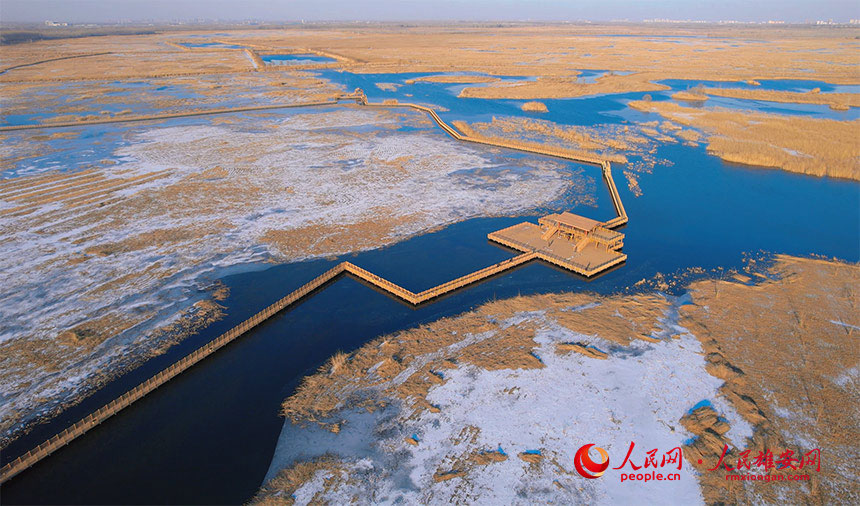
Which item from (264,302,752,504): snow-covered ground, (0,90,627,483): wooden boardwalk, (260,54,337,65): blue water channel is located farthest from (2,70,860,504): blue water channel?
(260,54,337,65): blue water channel

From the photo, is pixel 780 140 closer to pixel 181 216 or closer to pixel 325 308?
pixel 325 308

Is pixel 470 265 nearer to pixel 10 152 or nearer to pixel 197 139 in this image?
pixel 197 139

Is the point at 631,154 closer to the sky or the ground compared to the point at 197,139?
closer to the ground

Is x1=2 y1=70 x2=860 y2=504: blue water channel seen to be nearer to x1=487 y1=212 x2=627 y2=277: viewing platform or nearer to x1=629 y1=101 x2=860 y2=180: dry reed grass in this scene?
x1=487 y1=212 x2=627 y2=277: viewing platform

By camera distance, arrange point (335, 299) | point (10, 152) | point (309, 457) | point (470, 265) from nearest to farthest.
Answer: point (309, 457)
point (335, 299)
point (470, 265)
point (10, 152)

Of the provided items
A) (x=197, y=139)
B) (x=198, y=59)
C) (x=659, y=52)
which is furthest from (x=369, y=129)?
(x=659, y=52)
